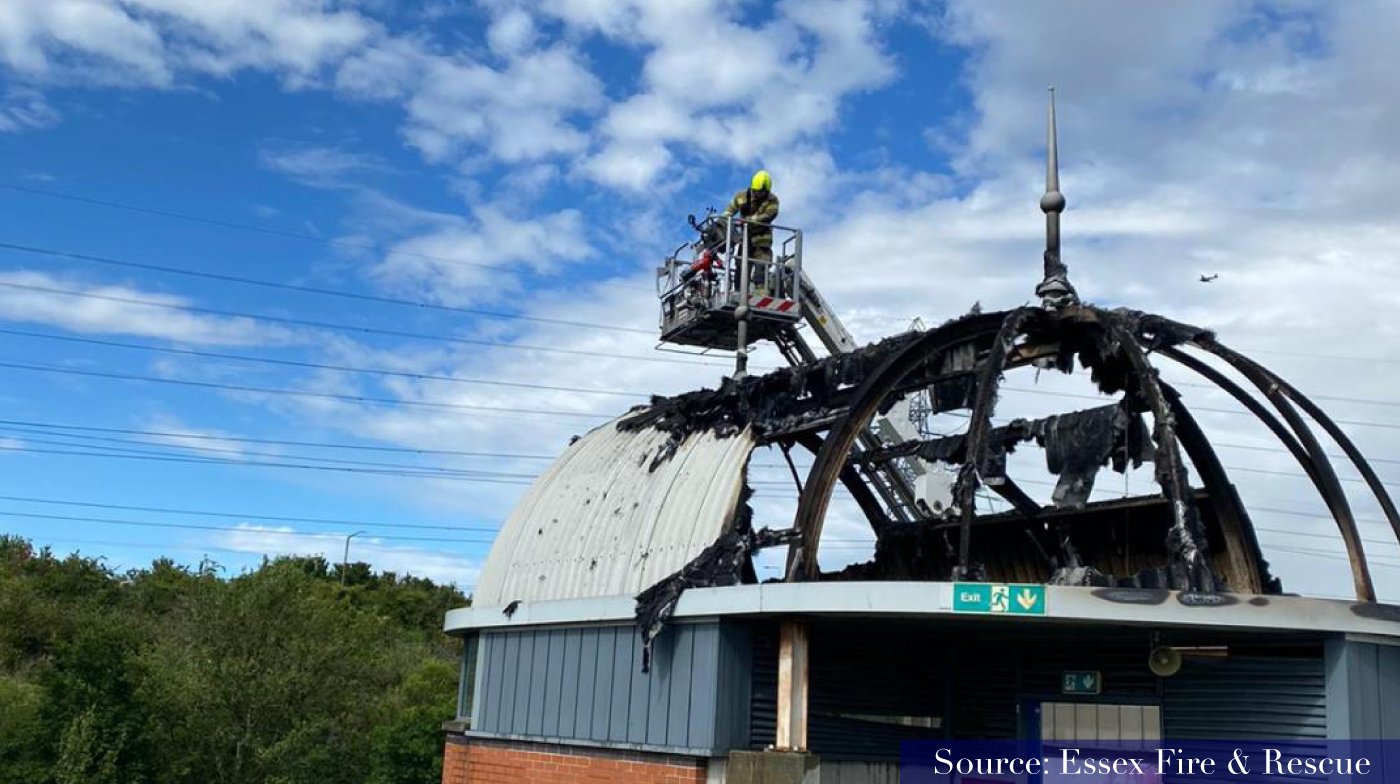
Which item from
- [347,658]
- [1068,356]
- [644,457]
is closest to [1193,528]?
[1068,356]

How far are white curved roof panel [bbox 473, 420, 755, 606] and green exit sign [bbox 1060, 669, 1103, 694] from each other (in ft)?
14.6

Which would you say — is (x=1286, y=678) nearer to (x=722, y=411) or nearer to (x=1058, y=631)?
(x=1058, y=631)

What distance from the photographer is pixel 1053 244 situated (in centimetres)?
1611

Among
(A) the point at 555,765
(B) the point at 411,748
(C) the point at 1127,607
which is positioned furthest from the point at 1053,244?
(B) the point at 411,748

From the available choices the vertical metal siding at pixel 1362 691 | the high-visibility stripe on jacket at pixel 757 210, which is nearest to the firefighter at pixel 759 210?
the high-visibility stripe on jacket at pixel 757 210

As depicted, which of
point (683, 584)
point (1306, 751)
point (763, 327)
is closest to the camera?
point (1306, 751)

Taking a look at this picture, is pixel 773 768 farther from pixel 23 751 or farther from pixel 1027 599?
pixel 23 751

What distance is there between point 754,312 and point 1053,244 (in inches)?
319

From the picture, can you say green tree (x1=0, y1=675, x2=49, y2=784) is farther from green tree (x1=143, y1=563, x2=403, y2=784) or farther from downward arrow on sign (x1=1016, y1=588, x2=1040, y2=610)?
downward arrow on sign (x1=1016, y1=588, x2=1040, y2=610)

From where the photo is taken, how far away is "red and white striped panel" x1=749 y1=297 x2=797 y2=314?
23.6m

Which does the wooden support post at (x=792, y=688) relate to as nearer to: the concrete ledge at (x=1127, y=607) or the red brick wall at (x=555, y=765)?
the concrete ledge at (x=1127, y=607)

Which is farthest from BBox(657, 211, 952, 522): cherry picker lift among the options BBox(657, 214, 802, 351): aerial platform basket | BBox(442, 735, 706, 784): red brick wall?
BBox(442, 735, 706, 784): red brick wall

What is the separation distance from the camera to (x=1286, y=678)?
13.5 m

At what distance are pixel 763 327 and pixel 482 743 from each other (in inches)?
370
